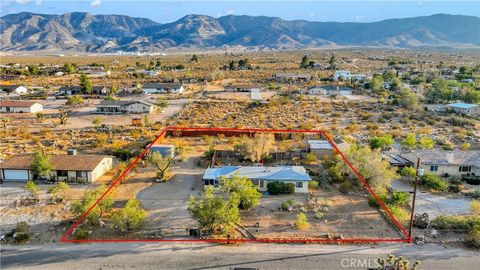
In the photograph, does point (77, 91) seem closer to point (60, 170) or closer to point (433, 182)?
point (60, 170)

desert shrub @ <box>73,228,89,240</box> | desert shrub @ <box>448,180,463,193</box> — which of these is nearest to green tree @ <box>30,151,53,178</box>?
desert shrub @ <box>73,228,89,240</box>

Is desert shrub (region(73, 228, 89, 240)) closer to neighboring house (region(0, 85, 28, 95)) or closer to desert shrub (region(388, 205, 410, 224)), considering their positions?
desert shrub (region(388, 205, 410, 224))

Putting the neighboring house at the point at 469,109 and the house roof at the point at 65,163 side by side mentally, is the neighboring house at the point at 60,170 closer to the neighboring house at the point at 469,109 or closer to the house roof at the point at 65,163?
the house roof at the point at 65,163

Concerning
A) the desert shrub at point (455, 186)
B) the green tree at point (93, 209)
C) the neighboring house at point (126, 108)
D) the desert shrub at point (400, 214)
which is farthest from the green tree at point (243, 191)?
the neighboring house at point (126, 108)

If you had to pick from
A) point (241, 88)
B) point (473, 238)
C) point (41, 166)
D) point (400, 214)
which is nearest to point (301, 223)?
point (400, 214)

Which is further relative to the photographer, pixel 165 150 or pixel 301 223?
pixel 165 150
